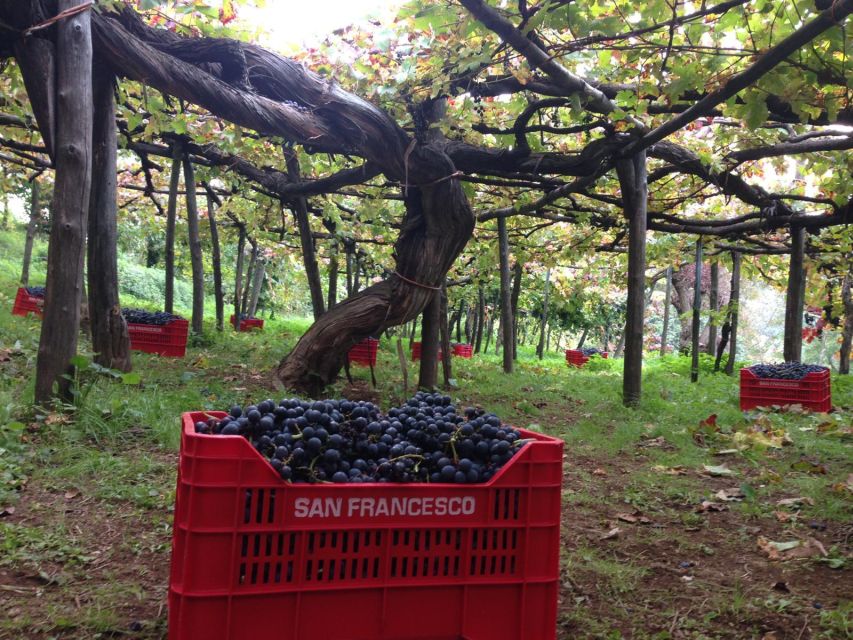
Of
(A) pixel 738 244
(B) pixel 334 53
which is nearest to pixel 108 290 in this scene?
(B) pixel 334 53

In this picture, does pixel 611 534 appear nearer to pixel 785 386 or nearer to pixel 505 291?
pixel 785 386

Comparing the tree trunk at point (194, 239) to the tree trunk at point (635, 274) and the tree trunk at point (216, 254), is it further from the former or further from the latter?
the tree trunk at point (635, 274)

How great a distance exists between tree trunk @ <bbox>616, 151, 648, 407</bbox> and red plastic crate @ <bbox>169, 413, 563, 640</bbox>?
585cm

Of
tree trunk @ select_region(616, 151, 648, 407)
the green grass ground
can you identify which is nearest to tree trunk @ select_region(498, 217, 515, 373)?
tree trunk @ select_region(616, 151, 648, 407)

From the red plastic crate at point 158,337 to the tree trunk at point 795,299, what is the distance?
8.93 metres

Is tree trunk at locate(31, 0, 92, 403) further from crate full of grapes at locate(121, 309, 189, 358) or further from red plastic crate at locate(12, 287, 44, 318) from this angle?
red plastic crate at locate(12, 287, 44, 318)

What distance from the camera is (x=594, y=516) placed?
12.9ft

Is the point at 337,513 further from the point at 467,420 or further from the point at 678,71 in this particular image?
the point at 678,71

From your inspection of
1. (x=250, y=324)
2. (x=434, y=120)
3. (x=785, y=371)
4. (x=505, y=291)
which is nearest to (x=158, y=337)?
(x=434, y=120)

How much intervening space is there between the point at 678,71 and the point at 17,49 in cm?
454

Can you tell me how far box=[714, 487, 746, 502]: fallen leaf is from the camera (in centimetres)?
424

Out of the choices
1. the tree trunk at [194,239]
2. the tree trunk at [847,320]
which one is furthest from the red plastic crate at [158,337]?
the tree trunk at [847,320]

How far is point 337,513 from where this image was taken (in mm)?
1950

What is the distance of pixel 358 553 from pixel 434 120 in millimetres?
5465
